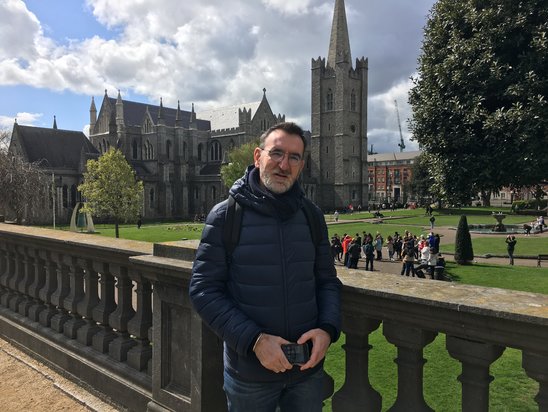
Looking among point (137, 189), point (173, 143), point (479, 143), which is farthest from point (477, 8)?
point (173, 143)

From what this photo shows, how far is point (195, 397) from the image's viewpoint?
3117 millimetres

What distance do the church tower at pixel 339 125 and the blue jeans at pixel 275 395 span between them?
2883 inches

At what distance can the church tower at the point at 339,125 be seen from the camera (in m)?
75.8

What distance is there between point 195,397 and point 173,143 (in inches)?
2724

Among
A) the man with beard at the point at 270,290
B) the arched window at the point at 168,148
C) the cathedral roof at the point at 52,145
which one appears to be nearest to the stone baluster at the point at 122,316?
the man with beard at the point at 270,290

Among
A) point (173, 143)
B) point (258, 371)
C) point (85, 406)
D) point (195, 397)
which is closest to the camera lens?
point (258, 371)

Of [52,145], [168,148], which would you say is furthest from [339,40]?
[52,145]

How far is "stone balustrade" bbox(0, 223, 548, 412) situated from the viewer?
205cm

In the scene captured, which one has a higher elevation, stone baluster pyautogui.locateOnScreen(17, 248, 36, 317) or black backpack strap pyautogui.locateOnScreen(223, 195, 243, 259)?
black backpack strap pyautogui.locateOnScreen(223, 195, 243, 259)

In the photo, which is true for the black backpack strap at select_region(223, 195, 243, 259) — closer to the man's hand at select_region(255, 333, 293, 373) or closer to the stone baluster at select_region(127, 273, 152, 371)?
the man's hand at select_region(255, 333, 293, 373)

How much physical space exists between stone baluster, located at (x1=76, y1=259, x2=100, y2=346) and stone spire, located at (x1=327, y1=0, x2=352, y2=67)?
76.9 meters

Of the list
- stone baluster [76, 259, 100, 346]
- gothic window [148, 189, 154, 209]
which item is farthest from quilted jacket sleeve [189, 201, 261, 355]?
gothic window [148, 189, 154, 209]

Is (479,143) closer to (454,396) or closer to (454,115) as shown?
(454,115)

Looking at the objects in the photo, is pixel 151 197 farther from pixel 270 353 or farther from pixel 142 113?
pixel 270 353
